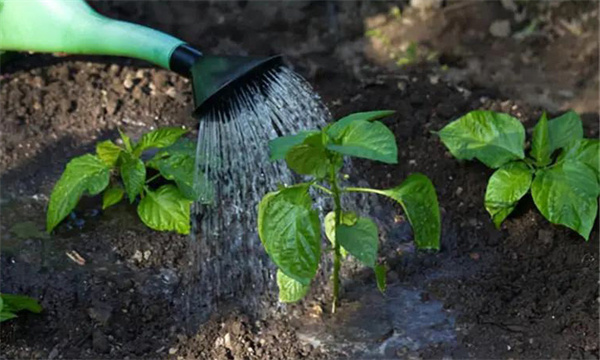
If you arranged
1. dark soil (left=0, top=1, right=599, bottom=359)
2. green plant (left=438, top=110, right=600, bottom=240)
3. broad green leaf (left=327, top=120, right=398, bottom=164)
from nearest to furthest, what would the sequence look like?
broad green leaf (left=327, top=120, right=398, bottom=164) < dark soil (left=0, top=1, right=599, bottom=359) < green plant (left=438, top=110, right=600, bottom=240)

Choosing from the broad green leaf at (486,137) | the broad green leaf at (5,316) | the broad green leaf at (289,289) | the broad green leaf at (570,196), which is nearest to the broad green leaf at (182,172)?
the broad green leaf at (289,289)

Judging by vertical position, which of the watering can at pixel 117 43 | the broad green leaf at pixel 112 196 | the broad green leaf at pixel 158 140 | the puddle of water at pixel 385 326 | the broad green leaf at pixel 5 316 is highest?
the watering can at pixel 117 43

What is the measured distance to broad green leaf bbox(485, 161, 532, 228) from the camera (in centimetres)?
233

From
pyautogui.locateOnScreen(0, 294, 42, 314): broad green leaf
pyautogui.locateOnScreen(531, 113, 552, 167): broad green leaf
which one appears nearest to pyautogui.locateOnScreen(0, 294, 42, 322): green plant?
pyautogui.locateOnScreen(0, 294, 42, 314): broad green leaf

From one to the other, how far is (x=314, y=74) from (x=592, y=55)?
74 centimetres

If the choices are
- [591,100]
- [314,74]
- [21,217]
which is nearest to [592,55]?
[591,100]

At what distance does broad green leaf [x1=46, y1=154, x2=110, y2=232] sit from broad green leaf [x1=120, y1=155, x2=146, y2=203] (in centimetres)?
4

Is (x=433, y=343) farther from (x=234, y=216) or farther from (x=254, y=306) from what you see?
(x=234, y=216)

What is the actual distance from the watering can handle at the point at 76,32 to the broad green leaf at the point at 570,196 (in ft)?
2.58

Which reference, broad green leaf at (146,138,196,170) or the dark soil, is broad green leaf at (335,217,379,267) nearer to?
the dark soil

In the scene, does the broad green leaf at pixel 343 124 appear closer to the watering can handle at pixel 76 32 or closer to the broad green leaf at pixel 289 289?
the broad green leaf at pixel 289 289

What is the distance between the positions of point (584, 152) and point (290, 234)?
76 cm

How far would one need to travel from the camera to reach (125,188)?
7.86 feet

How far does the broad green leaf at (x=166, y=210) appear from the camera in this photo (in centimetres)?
229
